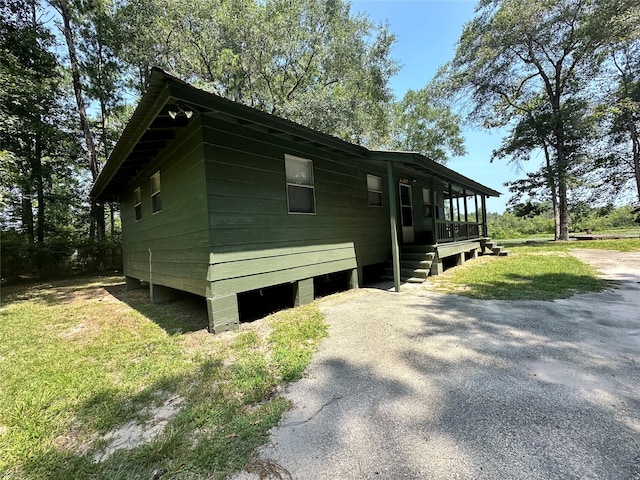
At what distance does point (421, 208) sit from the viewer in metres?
9.62

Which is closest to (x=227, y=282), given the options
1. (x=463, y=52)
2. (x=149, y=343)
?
(x=149, y=343)

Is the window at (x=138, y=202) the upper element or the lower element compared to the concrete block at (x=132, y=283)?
upper

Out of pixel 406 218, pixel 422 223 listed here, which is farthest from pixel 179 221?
pixel 422 223

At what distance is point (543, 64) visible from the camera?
15.9m

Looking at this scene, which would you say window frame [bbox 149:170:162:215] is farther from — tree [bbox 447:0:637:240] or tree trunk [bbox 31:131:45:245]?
tree [bbox 447:0:637:240]

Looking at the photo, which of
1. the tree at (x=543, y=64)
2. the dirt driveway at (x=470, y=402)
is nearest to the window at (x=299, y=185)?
the dirt driveway at (x=470, y=402)

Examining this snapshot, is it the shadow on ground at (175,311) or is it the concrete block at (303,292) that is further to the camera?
the concrete block at (303,292)

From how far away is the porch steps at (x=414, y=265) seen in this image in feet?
21.7

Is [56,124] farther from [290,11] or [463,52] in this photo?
[463,52]

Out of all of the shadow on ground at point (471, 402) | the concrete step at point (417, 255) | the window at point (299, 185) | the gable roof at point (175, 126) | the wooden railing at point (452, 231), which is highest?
the gable roof at point (175, 126)

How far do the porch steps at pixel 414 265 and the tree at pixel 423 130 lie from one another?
18226 mm

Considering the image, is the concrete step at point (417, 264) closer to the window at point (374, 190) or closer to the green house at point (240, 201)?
the green house at point (240, 201)

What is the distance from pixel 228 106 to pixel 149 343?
3.28 m

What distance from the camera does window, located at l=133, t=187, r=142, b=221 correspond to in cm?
695
